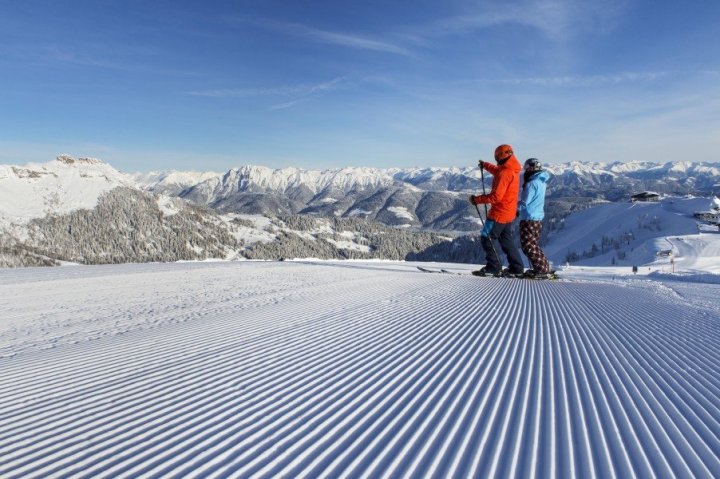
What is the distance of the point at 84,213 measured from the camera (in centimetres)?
18250

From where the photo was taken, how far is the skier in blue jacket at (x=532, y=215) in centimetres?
1409

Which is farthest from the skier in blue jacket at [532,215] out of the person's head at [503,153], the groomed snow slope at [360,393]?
the groomed snow slope at [360,393]

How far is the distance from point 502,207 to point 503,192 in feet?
1.87

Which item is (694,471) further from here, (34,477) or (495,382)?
(34,477)

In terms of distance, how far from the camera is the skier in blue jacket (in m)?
14.1

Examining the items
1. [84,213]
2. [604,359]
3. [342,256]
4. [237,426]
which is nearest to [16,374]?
[237,426]

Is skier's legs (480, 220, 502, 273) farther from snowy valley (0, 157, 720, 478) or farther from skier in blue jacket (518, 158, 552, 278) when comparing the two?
snowy valley (0, 157, 720, 478)

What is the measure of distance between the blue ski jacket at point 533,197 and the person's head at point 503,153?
1423 mm

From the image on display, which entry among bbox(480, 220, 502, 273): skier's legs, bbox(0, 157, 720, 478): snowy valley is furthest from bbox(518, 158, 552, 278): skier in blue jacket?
bbox(0, 157, 720, 478): snowy valley

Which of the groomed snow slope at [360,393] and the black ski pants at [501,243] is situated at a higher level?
the black ski pants at [501,243]

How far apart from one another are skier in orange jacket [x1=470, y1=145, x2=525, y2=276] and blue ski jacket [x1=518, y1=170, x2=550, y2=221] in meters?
0.44

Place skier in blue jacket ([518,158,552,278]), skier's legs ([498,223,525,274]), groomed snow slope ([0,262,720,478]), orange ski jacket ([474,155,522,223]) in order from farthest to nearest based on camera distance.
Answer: skier in blue jacket ([518,158,552,278])
skier's legs ([498,223,525,274])
orange ski jacket ([474,155,522,223])
groomed snow slope ([0,262,720,478])

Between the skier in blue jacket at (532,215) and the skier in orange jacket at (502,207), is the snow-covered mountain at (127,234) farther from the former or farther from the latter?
the skier in blue jacket at (532,215)

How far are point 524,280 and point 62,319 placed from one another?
12437 millimetres
